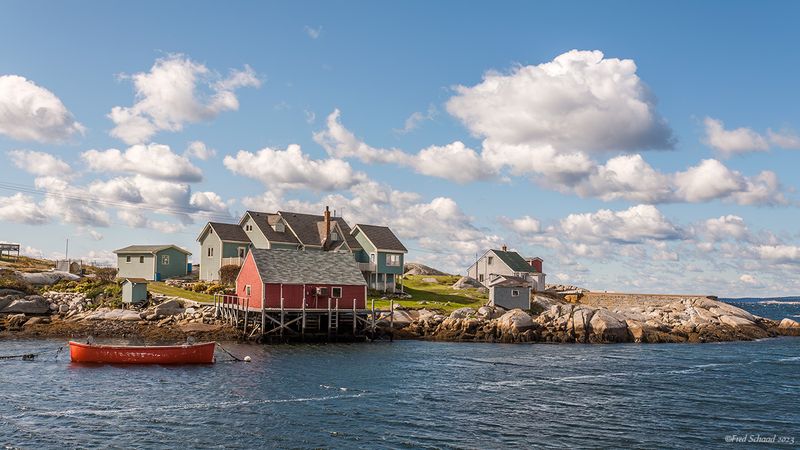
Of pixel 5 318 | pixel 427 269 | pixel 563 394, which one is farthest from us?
pixel 427 269

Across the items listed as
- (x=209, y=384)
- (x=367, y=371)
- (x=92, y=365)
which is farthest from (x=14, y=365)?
(x=367, y=371)

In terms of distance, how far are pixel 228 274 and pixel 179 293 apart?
7.34 m

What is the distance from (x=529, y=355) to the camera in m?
51.8

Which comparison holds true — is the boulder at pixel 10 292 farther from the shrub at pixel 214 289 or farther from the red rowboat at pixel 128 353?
the red rowboat at pixel 128 353

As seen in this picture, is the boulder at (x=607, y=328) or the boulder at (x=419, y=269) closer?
the boulder at (x=607, y=328)

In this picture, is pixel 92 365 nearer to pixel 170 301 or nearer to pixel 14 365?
pixel 14 365

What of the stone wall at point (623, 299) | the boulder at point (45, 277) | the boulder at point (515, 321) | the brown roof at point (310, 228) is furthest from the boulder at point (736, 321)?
the boulder at point (45, 277)

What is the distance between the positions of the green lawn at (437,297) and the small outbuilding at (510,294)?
3720 mm

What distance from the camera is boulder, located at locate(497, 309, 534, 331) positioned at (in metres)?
61.7

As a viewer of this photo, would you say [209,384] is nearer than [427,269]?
Yes

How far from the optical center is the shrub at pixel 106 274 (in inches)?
2994

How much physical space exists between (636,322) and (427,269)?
62505 millimetres

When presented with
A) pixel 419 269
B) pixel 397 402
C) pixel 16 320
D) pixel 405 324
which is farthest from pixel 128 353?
pixel 419 269

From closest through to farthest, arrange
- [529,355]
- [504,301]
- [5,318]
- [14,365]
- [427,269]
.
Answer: [14,365]
[529,355]
[5,318]
[504,301]
[427,269]
